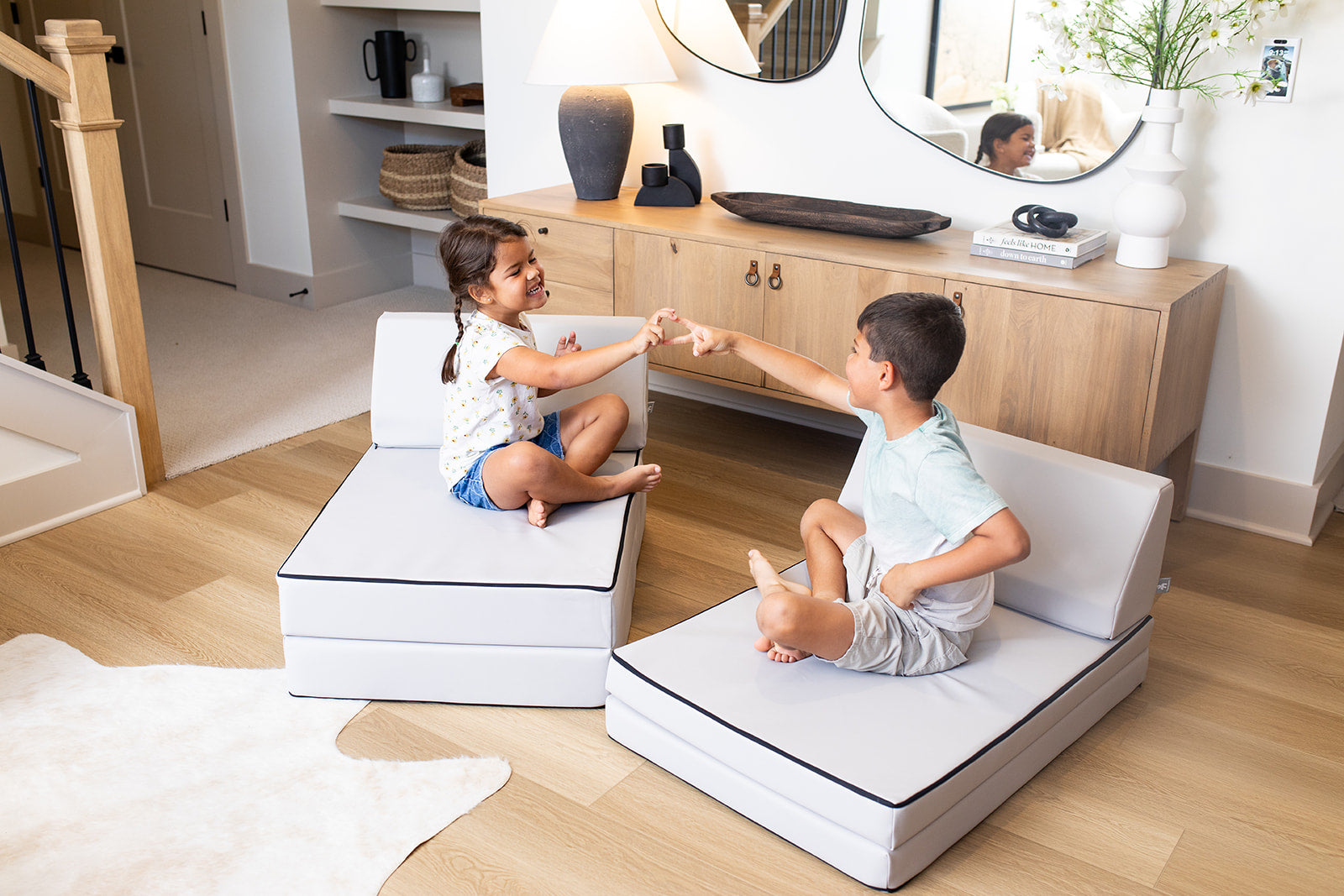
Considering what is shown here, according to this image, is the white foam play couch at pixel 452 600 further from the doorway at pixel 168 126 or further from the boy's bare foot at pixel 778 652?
the doorway at pixel 168 126

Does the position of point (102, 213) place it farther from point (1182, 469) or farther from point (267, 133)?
point (1182, 469)

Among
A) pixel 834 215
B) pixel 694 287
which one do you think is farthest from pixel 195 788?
pixel 834 215

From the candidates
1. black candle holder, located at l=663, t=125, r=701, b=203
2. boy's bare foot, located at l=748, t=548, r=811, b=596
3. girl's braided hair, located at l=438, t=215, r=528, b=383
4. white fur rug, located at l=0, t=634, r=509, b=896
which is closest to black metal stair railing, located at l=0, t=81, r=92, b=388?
white fur rug, located at l=0, t=634, r=509, b=896

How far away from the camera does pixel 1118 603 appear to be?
5.94 ft

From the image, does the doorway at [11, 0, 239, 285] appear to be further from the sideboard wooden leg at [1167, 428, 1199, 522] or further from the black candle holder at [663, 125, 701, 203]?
the sideboard wooden leg at [1167, 428, 1199, 522]

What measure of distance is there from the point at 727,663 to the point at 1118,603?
64 cm

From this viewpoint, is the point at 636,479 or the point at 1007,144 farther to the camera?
the point at 1007,144

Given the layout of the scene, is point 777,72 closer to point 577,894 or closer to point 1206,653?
point 1206,653

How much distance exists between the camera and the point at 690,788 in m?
1.75

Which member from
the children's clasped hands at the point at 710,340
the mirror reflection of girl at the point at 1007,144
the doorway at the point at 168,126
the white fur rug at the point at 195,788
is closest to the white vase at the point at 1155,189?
the mirror reflection of girl at the point at 1007,144

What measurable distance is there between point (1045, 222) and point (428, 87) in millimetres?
2637

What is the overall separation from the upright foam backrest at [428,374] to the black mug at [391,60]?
2372 millimetres

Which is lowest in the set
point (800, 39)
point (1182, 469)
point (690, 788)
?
point (690, 788)

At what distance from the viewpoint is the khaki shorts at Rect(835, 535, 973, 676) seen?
66.5 inches
